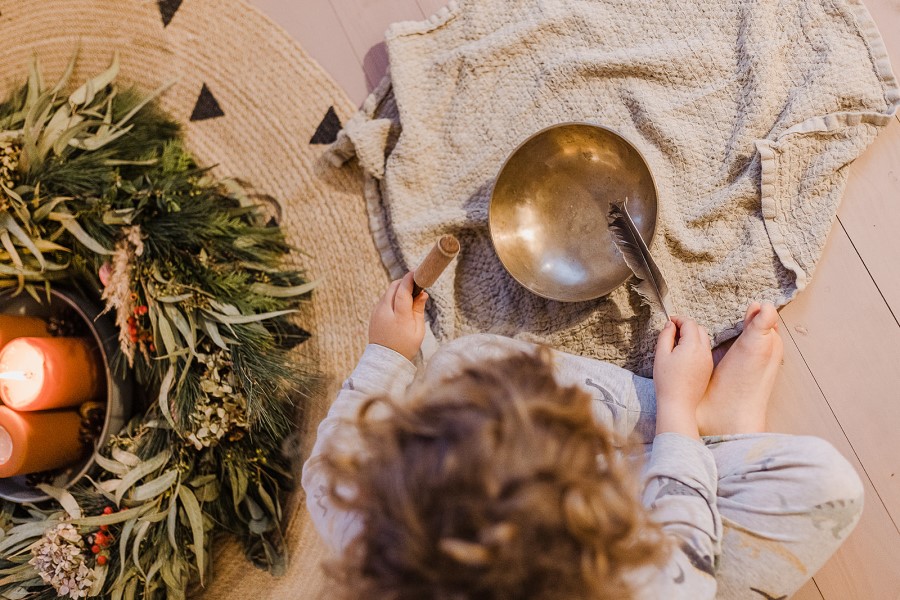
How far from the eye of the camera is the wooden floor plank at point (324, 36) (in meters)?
0.92

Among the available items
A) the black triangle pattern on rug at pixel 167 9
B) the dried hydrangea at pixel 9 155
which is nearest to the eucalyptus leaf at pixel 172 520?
the dried hydrangea at pixel 9 155

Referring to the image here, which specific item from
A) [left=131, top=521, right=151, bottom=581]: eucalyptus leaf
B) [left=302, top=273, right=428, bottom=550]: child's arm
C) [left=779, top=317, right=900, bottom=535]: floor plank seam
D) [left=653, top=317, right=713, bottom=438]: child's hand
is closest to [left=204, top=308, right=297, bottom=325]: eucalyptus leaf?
[left=302, top=273, right=428, bottom=550]: child's arm

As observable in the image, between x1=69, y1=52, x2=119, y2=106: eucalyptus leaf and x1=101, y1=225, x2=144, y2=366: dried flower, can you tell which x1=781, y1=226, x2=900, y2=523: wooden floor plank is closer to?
x1=101, y1=225, x2=144, y2=366: dried flower

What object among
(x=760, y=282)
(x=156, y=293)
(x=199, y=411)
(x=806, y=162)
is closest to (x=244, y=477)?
(x=199, y=411)

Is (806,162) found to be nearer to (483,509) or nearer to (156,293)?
(483,509)

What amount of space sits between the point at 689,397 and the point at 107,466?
27.2 inches

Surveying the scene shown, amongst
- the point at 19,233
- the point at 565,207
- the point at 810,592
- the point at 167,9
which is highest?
the point at 167,9

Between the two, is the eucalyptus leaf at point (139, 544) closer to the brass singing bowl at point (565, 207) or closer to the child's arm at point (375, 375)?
the child's arm at point (375, 375)

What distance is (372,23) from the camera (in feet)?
3.04

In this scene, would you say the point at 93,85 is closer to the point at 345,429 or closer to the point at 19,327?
the point at 19,327

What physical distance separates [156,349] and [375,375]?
30 centimetres

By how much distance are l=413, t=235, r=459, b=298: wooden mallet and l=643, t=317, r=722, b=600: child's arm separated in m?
0.29

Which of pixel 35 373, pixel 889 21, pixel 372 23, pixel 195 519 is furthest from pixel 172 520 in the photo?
pixel 889 21

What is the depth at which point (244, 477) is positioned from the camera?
0.80 metres
